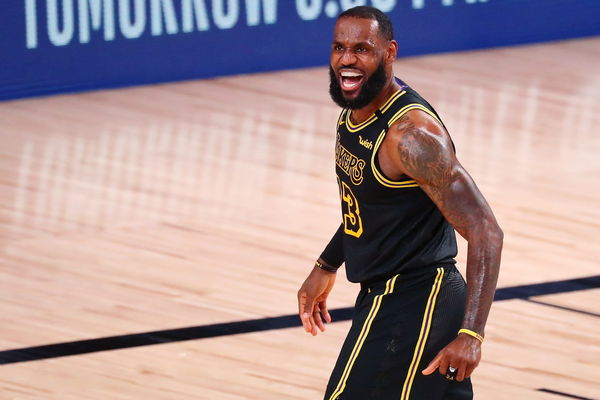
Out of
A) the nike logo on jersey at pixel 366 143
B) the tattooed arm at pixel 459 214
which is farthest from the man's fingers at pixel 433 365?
the nike logo on jersey at pixel 366 143

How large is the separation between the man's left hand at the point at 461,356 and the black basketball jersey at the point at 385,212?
322mm

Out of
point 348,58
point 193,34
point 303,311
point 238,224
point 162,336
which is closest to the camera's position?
point 348,58

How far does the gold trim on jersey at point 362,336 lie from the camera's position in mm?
3633

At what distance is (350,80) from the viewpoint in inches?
144

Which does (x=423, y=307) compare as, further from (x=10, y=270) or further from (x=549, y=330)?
(x=10, y=270)

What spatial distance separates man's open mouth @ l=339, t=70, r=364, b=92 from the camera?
3648 mm

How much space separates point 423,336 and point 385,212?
334mm

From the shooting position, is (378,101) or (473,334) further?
(378,101)

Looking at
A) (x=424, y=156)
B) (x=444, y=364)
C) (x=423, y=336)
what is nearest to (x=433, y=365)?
(x=444, y=364)

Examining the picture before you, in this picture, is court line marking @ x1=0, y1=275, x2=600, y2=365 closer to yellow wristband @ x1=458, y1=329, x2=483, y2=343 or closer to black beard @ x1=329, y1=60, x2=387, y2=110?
black beard @ x1=329, y1=60, x2=387, y2=110

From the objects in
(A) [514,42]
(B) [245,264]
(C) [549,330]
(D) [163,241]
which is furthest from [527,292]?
(A) [514,42]

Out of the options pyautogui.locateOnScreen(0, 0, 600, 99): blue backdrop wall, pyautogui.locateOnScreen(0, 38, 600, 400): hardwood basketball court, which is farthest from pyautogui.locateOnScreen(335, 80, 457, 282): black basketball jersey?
pyautogui.locateOnScreen(0, 0, 600, 99): blue backdrop wall

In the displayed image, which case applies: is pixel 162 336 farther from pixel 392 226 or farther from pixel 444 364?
pixel 444 364

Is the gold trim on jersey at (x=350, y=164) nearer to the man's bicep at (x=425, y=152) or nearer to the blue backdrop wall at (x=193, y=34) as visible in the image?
the man's bicep at (x=425, y=152)
